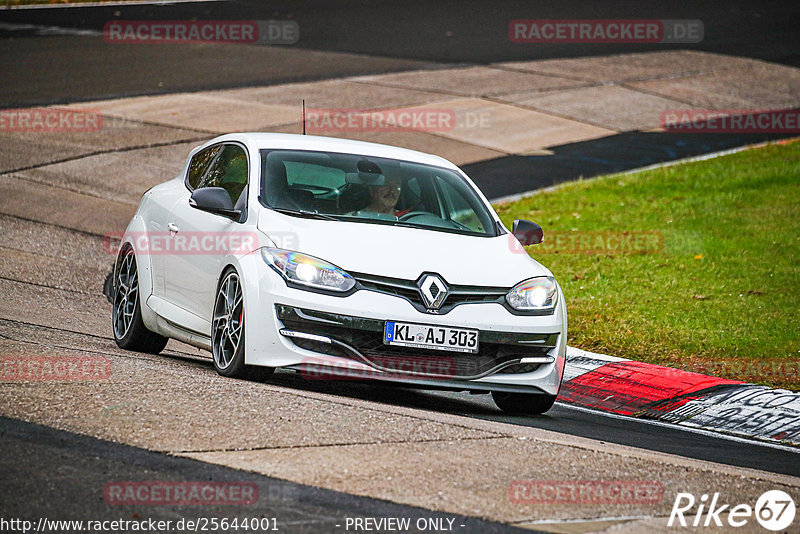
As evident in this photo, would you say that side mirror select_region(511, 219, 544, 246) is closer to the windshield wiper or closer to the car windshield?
the car windshield

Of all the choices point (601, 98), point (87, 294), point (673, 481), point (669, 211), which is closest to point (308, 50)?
point (601, 98)

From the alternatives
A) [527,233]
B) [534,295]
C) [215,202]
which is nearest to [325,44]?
[527,233]

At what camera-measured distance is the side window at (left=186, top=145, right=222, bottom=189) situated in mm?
9203

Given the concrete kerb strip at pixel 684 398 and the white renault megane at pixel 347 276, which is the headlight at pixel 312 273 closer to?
the white renault megane at pixel 347 276

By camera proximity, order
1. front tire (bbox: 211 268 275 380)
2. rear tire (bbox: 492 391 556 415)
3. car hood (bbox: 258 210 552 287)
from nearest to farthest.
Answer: car hood (bbox: 258 210 552 287) < front tire (bbox: 211 268 275 380) < rear tire (bbox: 492 391 556 415)

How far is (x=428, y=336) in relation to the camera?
24.0ft

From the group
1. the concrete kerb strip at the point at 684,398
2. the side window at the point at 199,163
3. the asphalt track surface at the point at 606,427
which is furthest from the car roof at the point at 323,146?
the concrete kerb strip at the point at 684,398

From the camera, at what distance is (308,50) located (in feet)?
95.9

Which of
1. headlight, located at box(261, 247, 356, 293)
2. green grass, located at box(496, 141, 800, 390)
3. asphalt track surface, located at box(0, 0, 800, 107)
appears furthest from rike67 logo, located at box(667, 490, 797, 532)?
asphalt track surface, located at box(0, 0, 800, 107)

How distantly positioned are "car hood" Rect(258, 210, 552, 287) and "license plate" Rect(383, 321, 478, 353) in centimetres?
30

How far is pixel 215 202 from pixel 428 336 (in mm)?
1751

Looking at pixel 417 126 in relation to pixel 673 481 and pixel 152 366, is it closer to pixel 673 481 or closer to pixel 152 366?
pixel 152 366

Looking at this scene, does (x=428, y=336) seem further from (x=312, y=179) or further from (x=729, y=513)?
(x=729, y=513)

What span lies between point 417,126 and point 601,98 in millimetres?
5259
